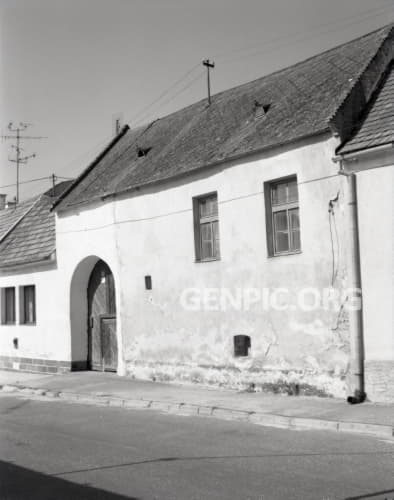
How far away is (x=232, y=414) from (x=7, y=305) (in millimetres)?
14336

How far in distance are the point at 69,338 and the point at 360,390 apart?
35.6ft

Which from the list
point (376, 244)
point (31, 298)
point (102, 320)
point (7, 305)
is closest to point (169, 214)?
point (102, 320)

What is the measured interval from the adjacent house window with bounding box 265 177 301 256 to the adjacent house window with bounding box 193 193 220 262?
175 cm

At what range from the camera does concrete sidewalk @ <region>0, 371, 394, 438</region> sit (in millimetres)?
9703

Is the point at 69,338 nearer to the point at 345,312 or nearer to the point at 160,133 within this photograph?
the point at 160,133

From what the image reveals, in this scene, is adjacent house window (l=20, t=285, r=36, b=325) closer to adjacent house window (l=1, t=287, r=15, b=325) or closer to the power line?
adjacent house window (l=1, t=287, r=15, b=325)

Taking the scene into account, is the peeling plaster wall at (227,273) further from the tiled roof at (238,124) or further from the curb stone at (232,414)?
the curb stone at (232,414)

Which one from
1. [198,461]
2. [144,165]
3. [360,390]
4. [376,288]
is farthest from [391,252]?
[144,165]

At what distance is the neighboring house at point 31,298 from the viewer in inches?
796

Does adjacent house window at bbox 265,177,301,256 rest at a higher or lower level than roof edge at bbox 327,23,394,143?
lower

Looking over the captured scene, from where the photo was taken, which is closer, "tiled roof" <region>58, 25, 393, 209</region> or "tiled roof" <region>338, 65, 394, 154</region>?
"tiled roof" <region>338, 65, 394, 154</region>

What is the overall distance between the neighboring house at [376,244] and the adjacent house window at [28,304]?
1343cm

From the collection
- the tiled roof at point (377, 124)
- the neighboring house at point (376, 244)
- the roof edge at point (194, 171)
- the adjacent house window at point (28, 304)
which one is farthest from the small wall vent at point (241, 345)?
the adjacent house window at point (28, 304)

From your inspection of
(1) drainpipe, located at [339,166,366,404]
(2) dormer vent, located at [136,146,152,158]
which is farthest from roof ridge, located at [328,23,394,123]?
(2) dormer vent, located at [136,146,152,158]
